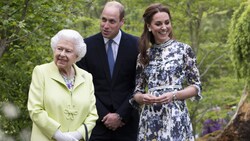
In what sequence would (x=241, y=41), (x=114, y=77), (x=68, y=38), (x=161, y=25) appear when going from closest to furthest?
(x=68, y=38), (x=161, y=25), (x=114, y=77), (x=241, y=41)

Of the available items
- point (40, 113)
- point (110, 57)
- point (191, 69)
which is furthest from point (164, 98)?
point (40, 113)

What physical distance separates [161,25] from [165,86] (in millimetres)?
529

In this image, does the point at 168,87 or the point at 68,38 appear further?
the point at 168,87

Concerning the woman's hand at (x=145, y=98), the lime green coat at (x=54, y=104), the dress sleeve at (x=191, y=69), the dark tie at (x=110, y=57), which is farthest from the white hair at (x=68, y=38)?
the dress sleeve at (x=191, y=69)

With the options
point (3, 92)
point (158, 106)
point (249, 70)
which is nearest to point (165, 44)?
point (158, 106)

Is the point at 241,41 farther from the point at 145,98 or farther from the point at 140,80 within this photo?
the point at 145,98

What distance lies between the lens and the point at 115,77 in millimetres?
4969

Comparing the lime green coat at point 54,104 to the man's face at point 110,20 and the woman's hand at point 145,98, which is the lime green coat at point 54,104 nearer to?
the woman's hand at point 145,98

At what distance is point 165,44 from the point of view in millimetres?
4703

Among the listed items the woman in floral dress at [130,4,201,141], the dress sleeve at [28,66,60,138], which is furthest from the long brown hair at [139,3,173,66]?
the dress sleeve at [28,66,60,138]

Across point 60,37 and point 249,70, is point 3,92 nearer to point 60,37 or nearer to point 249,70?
point 60,37

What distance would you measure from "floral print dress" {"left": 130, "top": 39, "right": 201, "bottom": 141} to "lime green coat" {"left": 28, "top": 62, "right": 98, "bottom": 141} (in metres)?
0.64

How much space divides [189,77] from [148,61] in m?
0.39

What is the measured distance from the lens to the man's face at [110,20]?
4.77 meters
